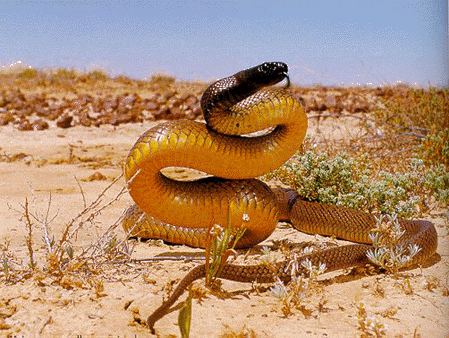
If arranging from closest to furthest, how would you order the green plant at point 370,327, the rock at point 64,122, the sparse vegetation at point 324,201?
the green plant at point 370,327, the sparse vegetation at point 324,201, the rock at point 64,122

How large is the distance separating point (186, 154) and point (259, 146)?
514mm

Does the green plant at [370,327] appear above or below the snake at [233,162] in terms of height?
below

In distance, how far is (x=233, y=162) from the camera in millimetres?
3609

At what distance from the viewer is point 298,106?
359 centimetres

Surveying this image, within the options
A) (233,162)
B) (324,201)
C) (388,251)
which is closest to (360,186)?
(324,201)

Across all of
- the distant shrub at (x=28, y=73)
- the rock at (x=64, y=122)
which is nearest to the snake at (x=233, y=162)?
the rock at (x=64, y=122)

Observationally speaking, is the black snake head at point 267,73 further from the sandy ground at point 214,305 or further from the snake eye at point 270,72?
the sandy ground at point 214,305

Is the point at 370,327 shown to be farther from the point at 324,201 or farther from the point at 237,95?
the point at 324,201

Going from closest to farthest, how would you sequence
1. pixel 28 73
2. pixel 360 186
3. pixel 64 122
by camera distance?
1. pixel 360 186
2. pixel 64 122
3. pixel 28 73

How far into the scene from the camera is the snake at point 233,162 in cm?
339

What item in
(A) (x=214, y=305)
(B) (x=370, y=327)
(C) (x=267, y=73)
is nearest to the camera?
(B) (x=370, y=327)

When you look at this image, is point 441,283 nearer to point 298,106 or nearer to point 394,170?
point 298,106

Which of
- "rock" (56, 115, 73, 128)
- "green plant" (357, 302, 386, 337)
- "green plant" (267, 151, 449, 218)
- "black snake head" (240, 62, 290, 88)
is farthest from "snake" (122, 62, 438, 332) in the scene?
"rock" (56, 115, 73, 128)

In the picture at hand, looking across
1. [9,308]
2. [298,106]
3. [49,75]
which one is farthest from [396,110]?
[49,75]
